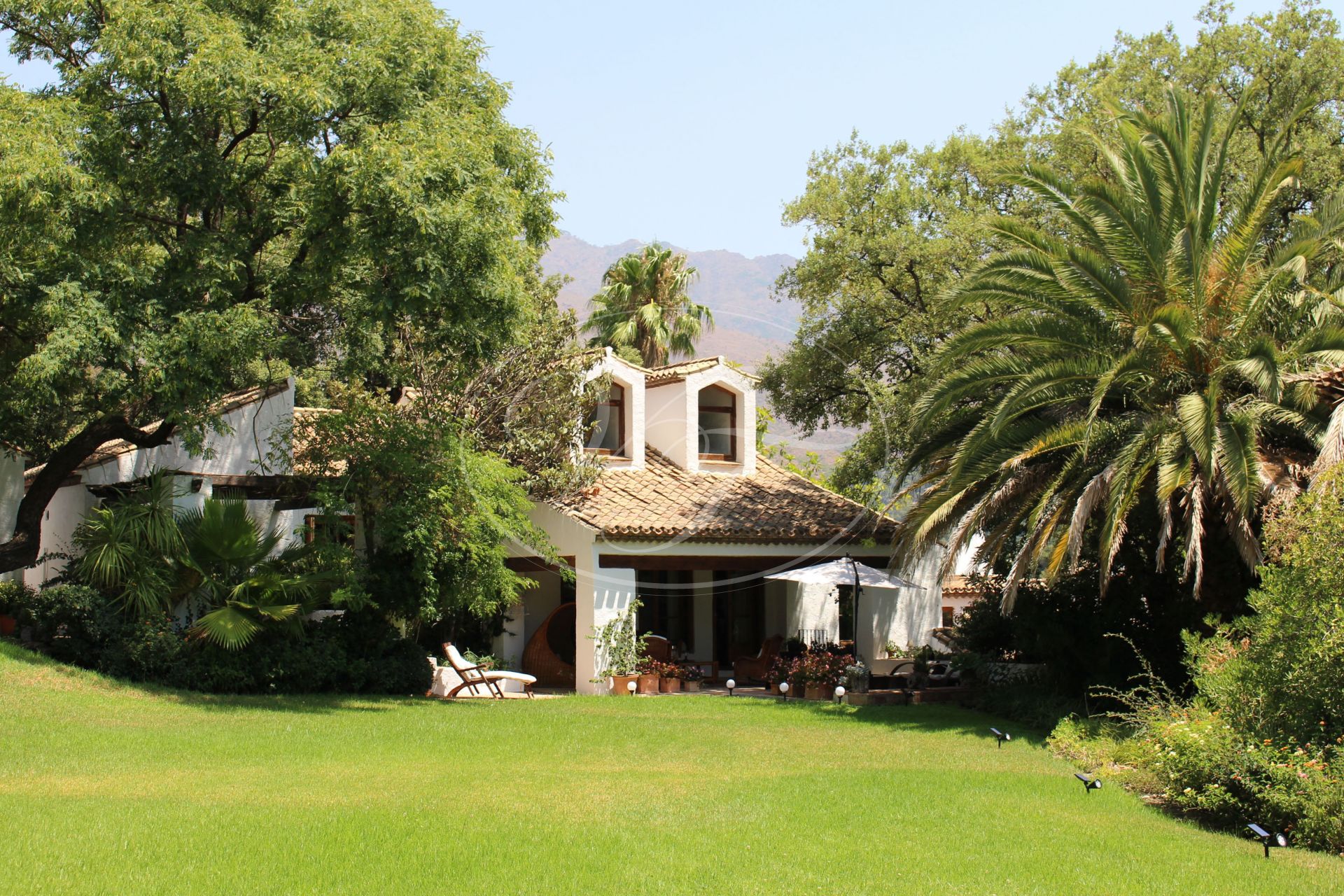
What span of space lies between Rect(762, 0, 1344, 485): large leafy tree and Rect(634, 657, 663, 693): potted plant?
652 centimetres

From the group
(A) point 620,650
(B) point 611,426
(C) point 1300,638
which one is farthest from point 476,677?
(C) point 1300,638

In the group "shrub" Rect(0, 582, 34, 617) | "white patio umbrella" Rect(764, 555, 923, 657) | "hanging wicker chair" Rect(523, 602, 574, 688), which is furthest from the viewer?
"hanging wicker chair" Rect(523, 602, 574, 688)

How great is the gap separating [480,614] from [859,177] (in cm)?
1426

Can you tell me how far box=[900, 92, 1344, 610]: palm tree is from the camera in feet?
47.4

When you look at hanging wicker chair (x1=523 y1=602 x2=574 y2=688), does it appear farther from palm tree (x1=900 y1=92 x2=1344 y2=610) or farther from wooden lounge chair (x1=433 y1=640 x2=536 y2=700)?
palm tree (x1=900 y1=92 x2=1344 y2=610)

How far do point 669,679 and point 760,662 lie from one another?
3.24 meters

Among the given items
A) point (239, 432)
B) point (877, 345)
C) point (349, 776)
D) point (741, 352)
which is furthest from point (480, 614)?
point (741, 352)

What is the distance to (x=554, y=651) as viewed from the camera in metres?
24.2

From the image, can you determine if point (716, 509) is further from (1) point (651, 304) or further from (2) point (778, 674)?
(1) point (651, 304)

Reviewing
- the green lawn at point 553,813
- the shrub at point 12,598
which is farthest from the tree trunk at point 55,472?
the green lawn at point 553,813

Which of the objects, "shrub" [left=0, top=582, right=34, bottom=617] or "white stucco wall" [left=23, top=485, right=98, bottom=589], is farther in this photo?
"white stucco wall" [left=23, top=485, right=98, bottom=589]

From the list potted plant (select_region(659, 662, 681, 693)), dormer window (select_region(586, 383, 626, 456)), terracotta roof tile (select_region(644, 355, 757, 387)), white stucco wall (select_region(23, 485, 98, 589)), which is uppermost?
terracotta roof tile (select_region(644, 355, 757, 387))

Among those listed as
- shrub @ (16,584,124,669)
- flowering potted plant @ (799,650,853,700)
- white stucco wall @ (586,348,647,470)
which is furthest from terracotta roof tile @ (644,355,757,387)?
shrub @ (16,584,124,669)

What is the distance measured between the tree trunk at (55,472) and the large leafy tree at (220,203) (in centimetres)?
4
